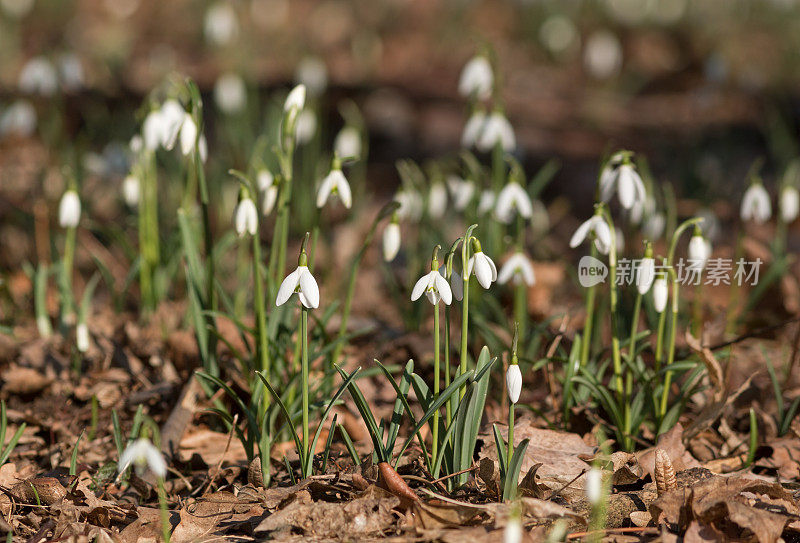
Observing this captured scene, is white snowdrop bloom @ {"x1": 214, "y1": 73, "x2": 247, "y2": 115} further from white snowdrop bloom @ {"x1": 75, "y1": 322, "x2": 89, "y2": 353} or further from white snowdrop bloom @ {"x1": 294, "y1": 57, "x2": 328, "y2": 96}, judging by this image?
white snowdrop bloom @ {"x1": 75, "y1": 322, "x2": 89, "y2": 353}

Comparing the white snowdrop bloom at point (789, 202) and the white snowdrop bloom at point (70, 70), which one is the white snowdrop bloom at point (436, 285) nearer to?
the white snowdrop bloom at point (789, 202)

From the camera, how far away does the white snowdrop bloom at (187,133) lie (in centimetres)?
235

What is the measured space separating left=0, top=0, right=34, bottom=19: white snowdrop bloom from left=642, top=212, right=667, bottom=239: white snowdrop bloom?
8.44 meters

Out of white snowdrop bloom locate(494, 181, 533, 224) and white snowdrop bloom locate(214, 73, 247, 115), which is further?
white snowdrop bloom locate(214, 73, 247, 115)

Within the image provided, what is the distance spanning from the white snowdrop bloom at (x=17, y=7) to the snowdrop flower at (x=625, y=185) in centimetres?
880

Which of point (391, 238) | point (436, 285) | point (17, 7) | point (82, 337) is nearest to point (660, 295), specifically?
point (436, 285)

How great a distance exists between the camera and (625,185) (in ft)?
7.58

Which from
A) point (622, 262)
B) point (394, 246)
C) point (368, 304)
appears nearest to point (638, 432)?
point (622, 262)

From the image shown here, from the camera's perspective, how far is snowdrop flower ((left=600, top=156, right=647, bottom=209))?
2.30 meters

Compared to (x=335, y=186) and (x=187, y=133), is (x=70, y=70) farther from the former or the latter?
(x=335, y=186)

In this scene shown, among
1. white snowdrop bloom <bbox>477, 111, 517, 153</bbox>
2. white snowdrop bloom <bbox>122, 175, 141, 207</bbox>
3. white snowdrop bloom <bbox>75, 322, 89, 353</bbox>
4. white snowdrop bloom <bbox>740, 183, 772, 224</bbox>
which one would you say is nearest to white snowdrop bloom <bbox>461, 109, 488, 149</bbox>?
white snowdrop bloom <bbox>477, 111, 517, 153</bbox>

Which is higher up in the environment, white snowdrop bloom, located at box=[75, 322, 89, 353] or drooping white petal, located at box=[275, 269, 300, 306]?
drooping white petal, located at box=[275, 269, 300, 306]

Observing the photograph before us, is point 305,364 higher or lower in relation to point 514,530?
higher

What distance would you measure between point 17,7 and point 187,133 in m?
8.43
